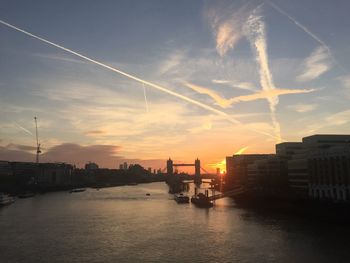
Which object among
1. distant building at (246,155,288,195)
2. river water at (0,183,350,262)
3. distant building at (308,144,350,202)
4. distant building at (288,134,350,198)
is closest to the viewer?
river water at (0,183,350,262)

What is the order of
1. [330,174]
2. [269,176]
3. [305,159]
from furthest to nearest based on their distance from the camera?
[269,176], [305,159], [330,174]

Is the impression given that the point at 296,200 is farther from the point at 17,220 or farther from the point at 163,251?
the point at 17,220

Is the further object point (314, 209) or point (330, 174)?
point (330, 174)

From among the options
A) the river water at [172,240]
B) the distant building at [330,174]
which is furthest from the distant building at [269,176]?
the river water at [172,240]

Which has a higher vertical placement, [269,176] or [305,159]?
[305,159]

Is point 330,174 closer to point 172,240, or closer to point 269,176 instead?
point 172,240

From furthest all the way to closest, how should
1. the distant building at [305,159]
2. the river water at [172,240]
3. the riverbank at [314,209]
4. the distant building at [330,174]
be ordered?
1. the distant building at [305,159]
2. the distant building at [330,174]
3. the riverbank at [314,209]
4. the river water at [172,240]

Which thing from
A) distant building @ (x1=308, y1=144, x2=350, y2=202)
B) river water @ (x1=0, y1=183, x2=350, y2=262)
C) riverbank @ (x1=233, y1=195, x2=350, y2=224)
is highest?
distant building @ (x1=308, y1=144, x2=350, y2=202)

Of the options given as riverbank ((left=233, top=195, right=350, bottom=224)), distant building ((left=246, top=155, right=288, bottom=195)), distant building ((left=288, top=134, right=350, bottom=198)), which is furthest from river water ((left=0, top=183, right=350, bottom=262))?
distant building ((left=246, top=155, right=288, bottom=195))

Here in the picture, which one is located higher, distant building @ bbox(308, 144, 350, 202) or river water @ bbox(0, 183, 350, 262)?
distant building @ bbox(308, 144, 350, 202)

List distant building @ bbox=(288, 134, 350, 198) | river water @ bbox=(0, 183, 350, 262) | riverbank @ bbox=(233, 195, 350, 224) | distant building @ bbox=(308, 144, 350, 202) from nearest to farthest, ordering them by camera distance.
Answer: river water @ bbox=(0, 183, 350, 262)
riverbank @ bbox=(233, 195, 350, 224)
distant building @ bbox=(308, 144, 350, 202)
distant building @ bbox=(288, 134, 350, 198)

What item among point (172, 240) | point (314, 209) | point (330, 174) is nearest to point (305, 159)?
point (330, 174)

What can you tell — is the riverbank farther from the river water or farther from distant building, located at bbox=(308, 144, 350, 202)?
distant building, located at bbox=(308, 144, 350, 202)

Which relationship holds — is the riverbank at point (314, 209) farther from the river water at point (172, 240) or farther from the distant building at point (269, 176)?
the distant building at point (269, 176)
